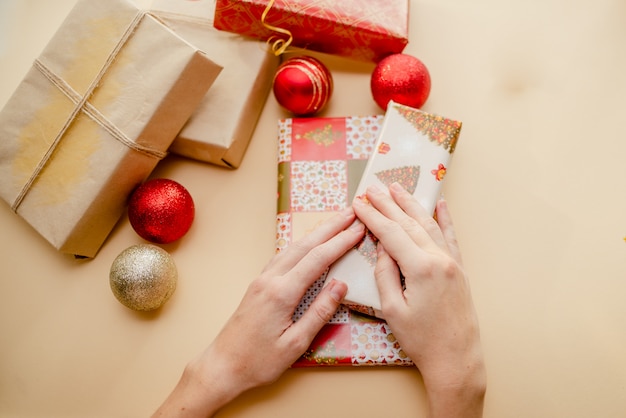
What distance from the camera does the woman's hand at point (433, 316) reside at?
0.70 metres

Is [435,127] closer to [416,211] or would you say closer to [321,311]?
[416,211]

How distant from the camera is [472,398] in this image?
2.30 ft

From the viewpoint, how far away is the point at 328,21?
825 mm

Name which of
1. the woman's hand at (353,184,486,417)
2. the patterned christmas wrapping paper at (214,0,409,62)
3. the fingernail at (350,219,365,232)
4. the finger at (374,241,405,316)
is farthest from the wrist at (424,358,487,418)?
the patterned christmas wrapping paper at (214,0,409,62)

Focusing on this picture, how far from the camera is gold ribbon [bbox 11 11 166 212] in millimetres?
758

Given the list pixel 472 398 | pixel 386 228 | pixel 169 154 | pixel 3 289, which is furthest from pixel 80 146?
pixel 472 398

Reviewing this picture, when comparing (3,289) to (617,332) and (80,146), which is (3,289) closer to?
→ (80,146)

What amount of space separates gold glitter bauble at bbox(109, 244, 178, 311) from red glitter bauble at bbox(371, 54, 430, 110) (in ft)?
1.42

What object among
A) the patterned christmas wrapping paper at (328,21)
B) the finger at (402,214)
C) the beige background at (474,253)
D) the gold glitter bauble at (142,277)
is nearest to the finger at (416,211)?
the finger at (402,214)

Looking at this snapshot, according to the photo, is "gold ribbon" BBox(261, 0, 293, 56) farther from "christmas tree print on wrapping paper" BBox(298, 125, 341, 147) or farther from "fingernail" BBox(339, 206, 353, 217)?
"fingernail" BBox(339, 206, 353, 217)

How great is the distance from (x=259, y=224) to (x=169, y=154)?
0.68 feet

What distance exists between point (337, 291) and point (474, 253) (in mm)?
250

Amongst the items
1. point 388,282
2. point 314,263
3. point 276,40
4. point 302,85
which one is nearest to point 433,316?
point 388,282

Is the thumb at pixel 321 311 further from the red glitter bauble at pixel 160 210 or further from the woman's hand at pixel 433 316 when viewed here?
the red glitter bauble at pixel 160 210
